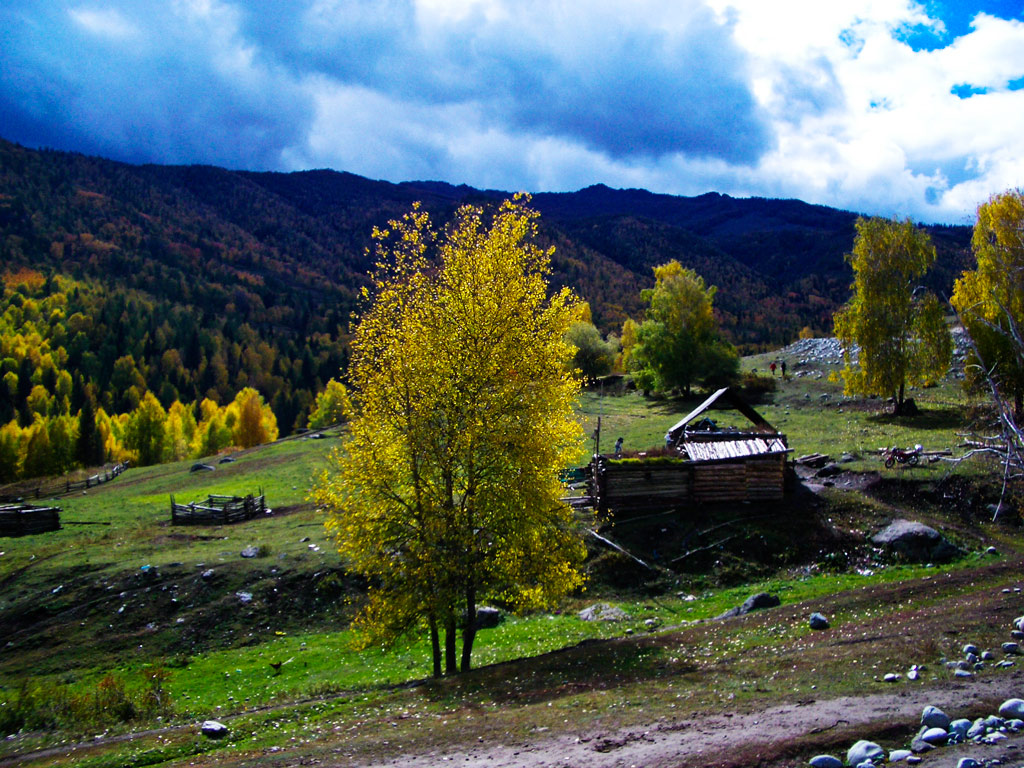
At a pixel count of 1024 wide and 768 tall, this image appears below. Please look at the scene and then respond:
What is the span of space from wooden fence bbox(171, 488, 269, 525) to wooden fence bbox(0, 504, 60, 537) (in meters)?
9.11

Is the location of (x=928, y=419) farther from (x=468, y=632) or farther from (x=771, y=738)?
(x=771, y=738)

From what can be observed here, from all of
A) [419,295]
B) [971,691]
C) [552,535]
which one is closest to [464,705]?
[552,535]

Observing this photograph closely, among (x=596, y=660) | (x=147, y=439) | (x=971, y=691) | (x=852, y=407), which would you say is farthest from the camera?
(x=147, y=439)

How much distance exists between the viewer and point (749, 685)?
13766 millimetres

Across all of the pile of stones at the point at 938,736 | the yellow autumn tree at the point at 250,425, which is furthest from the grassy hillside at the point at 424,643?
the yellow autumn tree at the point at 250,425

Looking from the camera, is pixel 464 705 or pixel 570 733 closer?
pixel 570 733

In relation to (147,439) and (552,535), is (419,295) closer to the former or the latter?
(552,535)

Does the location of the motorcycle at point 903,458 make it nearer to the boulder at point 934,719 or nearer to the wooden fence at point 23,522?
the boulder at point 934,719

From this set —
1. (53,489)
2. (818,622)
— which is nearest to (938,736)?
(818,622)

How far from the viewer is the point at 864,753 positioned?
9031 millimetres

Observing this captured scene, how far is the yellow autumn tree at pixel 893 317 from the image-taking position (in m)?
51.3

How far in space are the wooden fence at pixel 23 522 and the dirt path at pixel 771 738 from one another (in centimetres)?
4856

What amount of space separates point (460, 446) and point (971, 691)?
42.0ft

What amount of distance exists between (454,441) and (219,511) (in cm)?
3536
